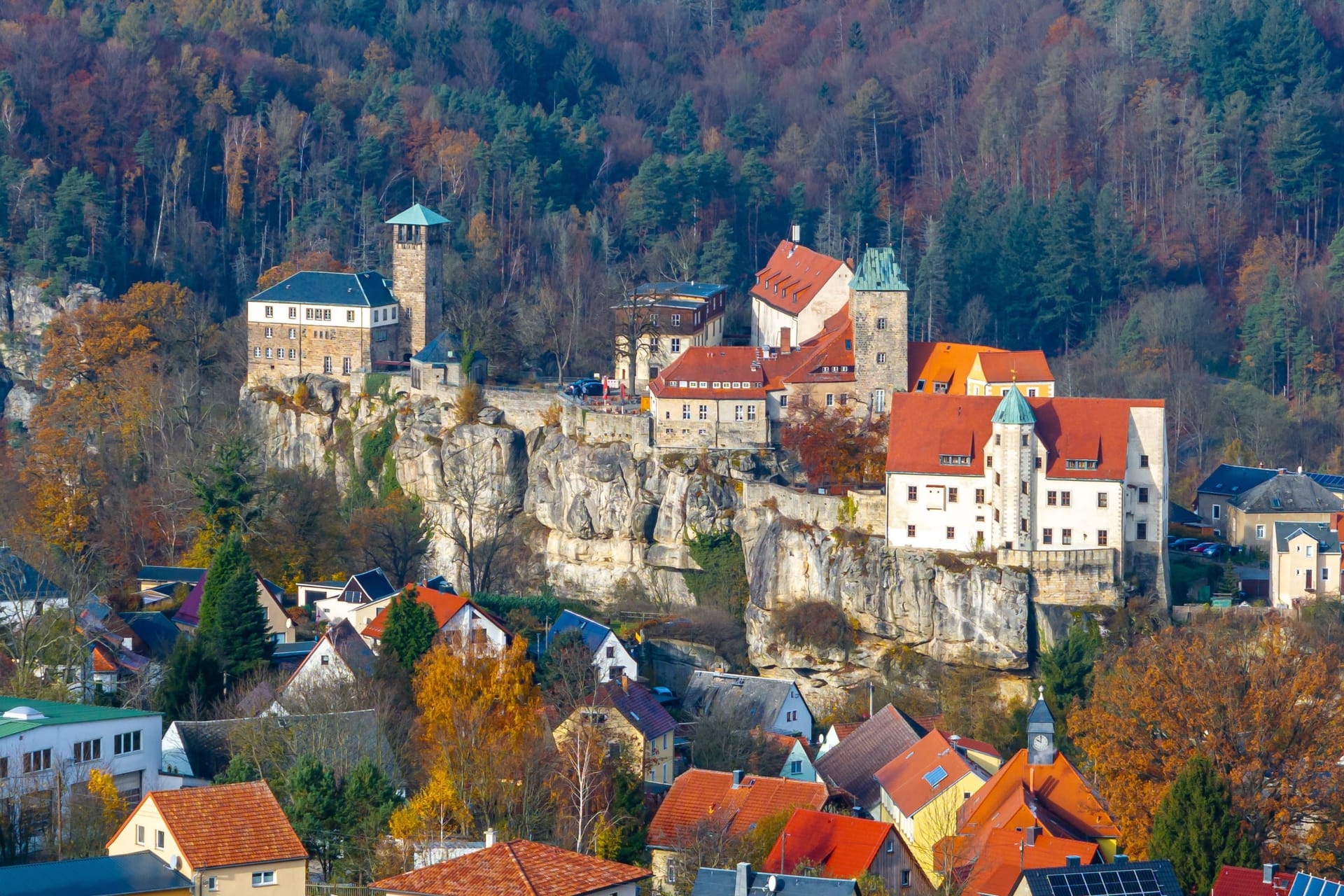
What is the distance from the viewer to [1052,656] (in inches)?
2938

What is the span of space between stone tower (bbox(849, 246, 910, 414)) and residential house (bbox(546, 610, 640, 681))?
10.5 m

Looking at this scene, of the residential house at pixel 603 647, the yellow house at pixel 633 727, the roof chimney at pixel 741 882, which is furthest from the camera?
the residential house at pixel 603 647

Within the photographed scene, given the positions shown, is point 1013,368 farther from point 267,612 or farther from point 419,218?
point 267,612

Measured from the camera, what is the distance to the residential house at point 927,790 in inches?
2468

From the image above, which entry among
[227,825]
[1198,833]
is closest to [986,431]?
[1198,833]

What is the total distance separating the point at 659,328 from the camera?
88.2 m

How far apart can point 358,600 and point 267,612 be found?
2551mm

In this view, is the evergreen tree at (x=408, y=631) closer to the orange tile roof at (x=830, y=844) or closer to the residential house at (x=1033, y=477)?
the residential house at (x=1033, y=477)

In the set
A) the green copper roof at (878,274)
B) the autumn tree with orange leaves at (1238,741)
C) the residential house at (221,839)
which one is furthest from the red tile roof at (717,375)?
the residential house at (221,839)

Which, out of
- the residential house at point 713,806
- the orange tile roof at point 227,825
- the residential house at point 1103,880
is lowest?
the residential house at point 1103,880

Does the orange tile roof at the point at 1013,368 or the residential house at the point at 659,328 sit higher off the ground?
the residential house at the point at 659,328

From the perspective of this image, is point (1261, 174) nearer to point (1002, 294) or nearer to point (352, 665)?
point (1002, 294)

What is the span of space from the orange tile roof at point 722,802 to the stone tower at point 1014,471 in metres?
16.0

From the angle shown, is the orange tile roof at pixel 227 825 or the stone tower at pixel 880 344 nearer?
the orange tile roof at pixel 227 825
